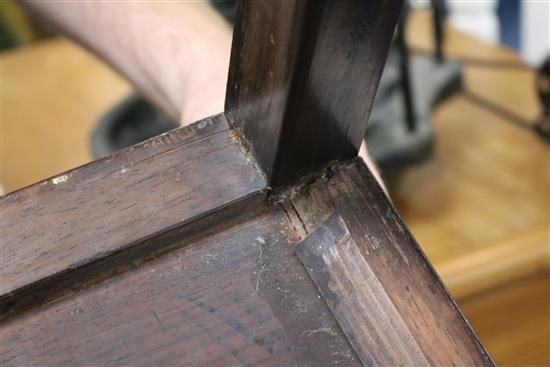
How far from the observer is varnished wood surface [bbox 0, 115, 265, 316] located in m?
0.31

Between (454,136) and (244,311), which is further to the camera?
(454,136)

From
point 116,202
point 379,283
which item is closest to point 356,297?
point 379,283

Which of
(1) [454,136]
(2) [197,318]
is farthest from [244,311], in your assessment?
(1) [454,136]

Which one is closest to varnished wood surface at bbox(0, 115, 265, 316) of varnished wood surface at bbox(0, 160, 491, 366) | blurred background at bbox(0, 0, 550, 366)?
varnished wood surface at bbox(0, 160, 491, 366)

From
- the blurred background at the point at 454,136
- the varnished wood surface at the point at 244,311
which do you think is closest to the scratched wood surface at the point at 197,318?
the varnished wood surface at the point at 244,311

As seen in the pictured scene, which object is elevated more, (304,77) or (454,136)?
(454,136)

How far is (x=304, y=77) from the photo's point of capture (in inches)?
11.3

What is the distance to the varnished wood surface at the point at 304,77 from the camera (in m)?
0.27

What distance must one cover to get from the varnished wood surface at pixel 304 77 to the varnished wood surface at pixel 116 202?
0.8 inches

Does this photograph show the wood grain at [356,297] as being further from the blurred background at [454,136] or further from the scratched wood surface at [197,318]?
the blurred background at [454,136]

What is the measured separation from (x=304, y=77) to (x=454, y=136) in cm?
115

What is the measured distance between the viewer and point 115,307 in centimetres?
31

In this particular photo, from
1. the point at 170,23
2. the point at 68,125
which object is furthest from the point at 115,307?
the point at 68,125

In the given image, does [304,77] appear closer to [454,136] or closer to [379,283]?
[379,283]
